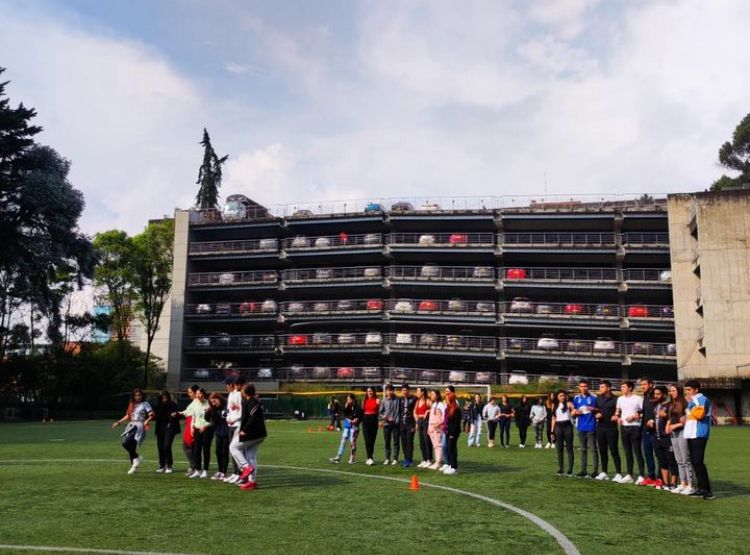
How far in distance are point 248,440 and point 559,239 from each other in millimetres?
52341

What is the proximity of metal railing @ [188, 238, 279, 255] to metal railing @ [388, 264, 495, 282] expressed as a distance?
39.5ft

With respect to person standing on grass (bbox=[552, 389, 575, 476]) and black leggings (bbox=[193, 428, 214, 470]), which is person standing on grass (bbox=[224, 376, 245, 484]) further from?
person standing on grass (bbox=[552, 389, 575, 476])

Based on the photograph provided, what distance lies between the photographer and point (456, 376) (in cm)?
5800

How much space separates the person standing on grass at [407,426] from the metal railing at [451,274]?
44440mm

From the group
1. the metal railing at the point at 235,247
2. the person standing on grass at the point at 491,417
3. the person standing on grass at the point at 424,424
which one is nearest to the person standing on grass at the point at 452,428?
the person standing on grass at the point at 424,424

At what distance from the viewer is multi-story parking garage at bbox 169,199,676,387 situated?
58.6 metres

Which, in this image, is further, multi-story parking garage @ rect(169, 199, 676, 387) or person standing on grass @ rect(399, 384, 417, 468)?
multi-story parking garage @ rect(169, 199, 676, 387)

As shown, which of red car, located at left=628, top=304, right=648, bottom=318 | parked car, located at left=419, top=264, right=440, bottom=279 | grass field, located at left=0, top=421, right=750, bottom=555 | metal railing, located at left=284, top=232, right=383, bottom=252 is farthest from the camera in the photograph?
metal railing, located at left=284, top=232, right=383, bottom=252

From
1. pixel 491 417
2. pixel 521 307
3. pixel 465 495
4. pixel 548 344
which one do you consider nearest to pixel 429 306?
pixel 521 307

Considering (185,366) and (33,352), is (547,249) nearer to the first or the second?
(185,366)

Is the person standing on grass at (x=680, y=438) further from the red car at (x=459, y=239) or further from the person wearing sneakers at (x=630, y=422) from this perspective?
the red car at (x=459, y=239)

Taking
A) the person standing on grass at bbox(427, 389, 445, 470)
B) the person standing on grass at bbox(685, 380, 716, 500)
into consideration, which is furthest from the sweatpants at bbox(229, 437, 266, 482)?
the person standing on grass at bbox(685, 380, 716, 500)

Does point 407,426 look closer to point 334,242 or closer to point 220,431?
point 220,431

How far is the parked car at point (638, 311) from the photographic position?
57656 millimetres
